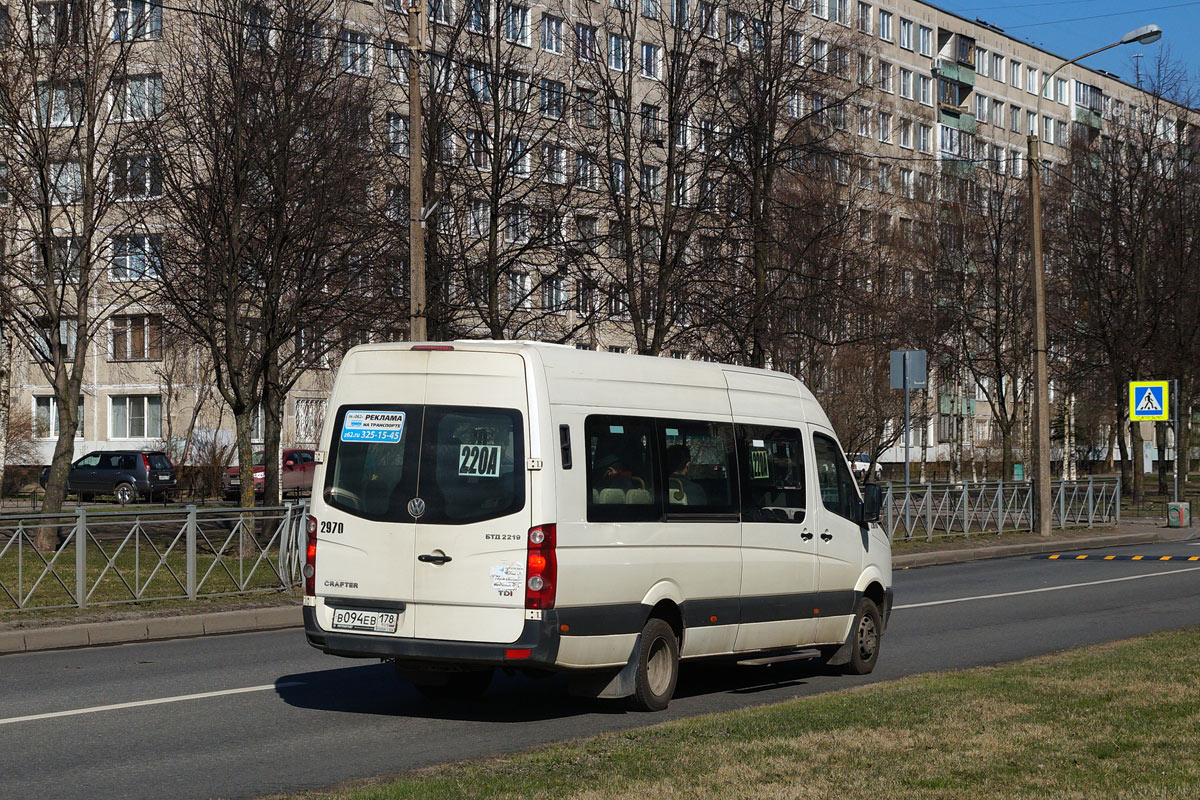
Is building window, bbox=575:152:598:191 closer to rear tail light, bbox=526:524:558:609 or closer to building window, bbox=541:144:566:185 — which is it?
building window, bbox=541:144:566:185

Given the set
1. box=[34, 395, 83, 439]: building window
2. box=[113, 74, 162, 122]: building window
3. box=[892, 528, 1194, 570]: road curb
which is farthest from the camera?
box=[34, 395, 83, 439]: building window

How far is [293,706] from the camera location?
10.0 meters

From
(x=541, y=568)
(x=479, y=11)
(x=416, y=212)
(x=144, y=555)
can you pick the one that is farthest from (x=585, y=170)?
(x=541, y=568)

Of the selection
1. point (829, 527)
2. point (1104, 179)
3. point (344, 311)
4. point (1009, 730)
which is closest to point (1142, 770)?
point (1009, 730)

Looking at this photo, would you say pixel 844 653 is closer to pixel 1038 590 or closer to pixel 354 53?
pixel 1038 590

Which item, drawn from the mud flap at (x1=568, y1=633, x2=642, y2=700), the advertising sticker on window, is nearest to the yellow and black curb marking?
the mud flap at (x1=568, y1=633, x2=642, y2=700)

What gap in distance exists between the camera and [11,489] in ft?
176

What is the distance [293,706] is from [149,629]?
18.0 ft

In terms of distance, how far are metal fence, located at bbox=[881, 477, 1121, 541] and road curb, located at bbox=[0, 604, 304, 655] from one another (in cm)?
1266

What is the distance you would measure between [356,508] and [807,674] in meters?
4.63

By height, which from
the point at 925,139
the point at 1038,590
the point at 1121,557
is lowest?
the point at 1121,557

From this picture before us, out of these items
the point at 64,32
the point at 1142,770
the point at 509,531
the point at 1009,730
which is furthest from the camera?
the point at 64,32

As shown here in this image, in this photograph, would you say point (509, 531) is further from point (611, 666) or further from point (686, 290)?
point (686, 290)

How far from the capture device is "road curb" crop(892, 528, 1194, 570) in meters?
25.9
